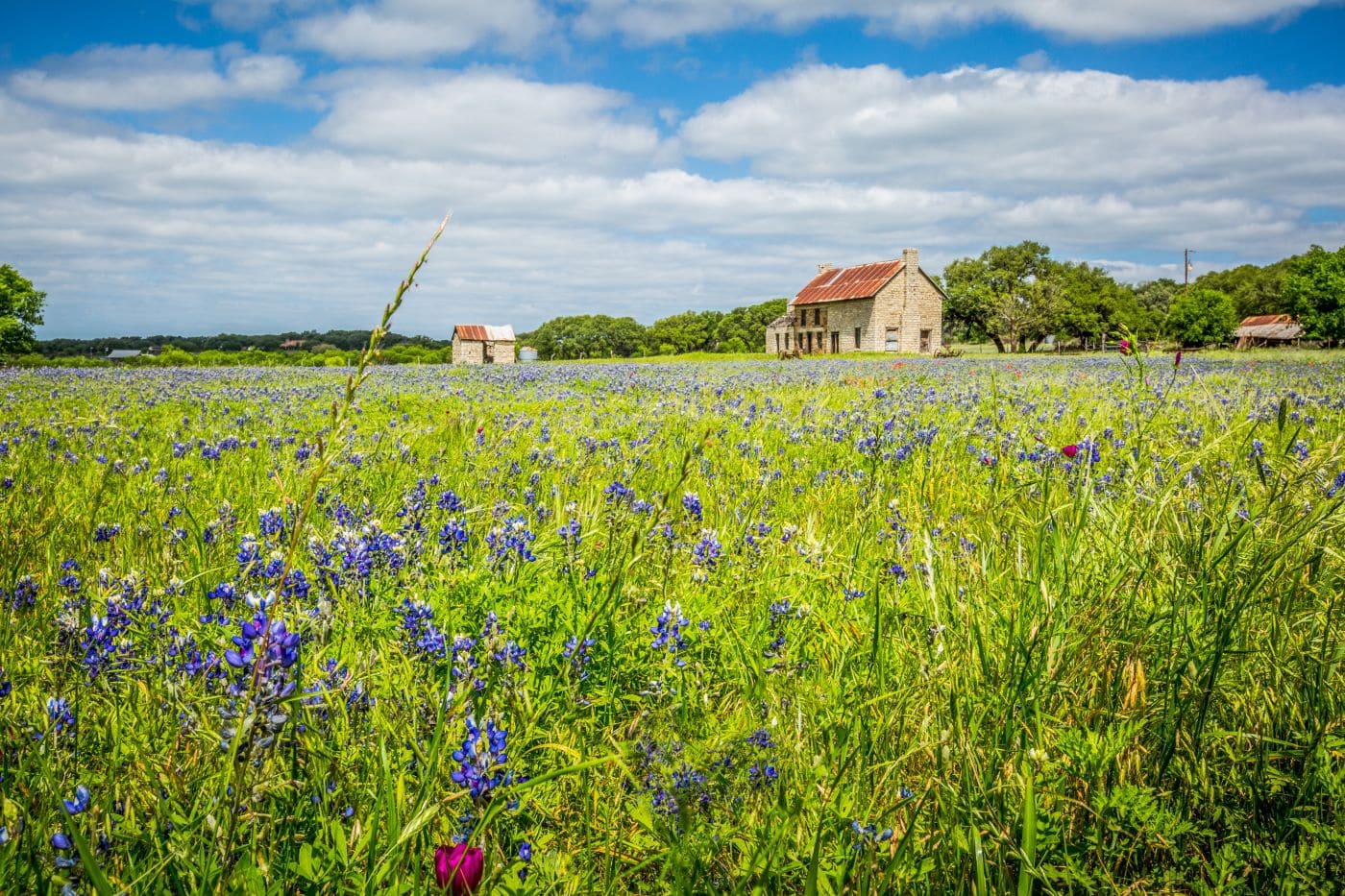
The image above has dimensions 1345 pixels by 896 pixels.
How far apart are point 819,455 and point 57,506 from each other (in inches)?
213

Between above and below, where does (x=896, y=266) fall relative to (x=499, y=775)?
above

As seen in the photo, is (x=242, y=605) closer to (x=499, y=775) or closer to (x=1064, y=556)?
(x=499, y=775)

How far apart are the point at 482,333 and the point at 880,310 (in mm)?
69692

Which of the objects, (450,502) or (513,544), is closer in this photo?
(513,544)

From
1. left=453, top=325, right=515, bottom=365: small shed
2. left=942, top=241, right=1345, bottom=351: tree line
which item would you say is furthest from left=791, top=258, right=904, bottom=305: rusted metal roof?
left=453, top=325, right=515, bottom=365: small shed

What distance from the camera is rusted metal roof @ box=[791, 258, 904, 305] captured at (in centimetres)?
6262

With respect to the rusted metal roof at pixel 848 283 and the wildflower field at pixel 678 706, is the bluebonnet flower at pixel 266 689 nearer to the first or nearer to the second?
the wildflower field at pixel 678 706

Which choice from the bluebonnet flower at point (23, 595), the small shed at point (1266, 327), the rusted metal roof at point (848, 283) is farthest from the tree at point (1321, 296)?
the bluebonnet flower at point (23, 595)

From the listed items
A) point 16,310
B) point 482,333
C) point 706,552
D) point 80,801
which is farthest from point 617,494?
point 482,333

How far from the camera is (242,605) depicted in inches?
103

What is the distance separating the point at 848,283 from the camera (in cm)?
6756

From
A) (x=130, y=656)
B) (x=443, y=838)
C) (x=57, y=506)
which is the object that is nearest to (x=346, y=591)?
(x=130, y=656)

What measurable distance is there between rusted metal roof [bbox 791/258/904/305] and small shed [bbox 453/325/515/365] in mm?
51915

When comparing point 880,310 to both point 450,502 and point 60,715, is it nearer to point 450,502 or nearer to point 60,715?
point 450,502
